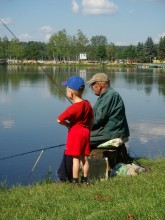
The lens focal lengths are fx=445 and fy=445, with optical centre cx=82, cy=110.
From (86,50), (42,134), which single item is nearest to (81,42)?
(86,50)

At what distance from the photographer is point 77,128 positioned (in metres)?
5.44

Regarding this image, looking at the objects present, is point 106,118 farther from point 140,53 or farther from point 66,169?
point 140,53

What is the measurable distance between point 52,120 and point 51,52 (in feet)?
349

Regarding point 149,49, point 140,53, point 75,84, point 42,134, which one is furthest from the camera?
point 140,53

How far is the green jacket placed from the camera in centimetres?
668

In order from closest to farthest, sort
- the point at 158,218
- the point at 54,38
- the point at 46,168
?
1. the point at 158,218
2. the point at 46,168
3. the point at 54,38

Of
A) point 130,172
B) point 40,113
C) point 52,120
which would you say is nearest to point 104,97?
point 130,172

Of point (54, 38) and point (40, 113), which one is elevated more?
point (54, 38)

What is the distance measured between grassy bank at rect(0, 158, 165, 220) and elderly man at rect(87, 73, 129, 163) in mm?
1261

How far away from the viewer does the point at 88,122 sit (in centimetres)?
557

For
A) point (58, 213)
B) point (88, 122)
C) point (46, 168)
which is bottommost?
point (46, 168)

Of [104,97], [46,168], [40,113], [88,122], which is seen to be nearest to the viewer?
[88,122]

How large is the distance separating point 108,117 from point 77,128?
138 centimetres

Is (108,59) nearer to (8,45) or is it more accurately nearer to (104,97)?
(8,45)
